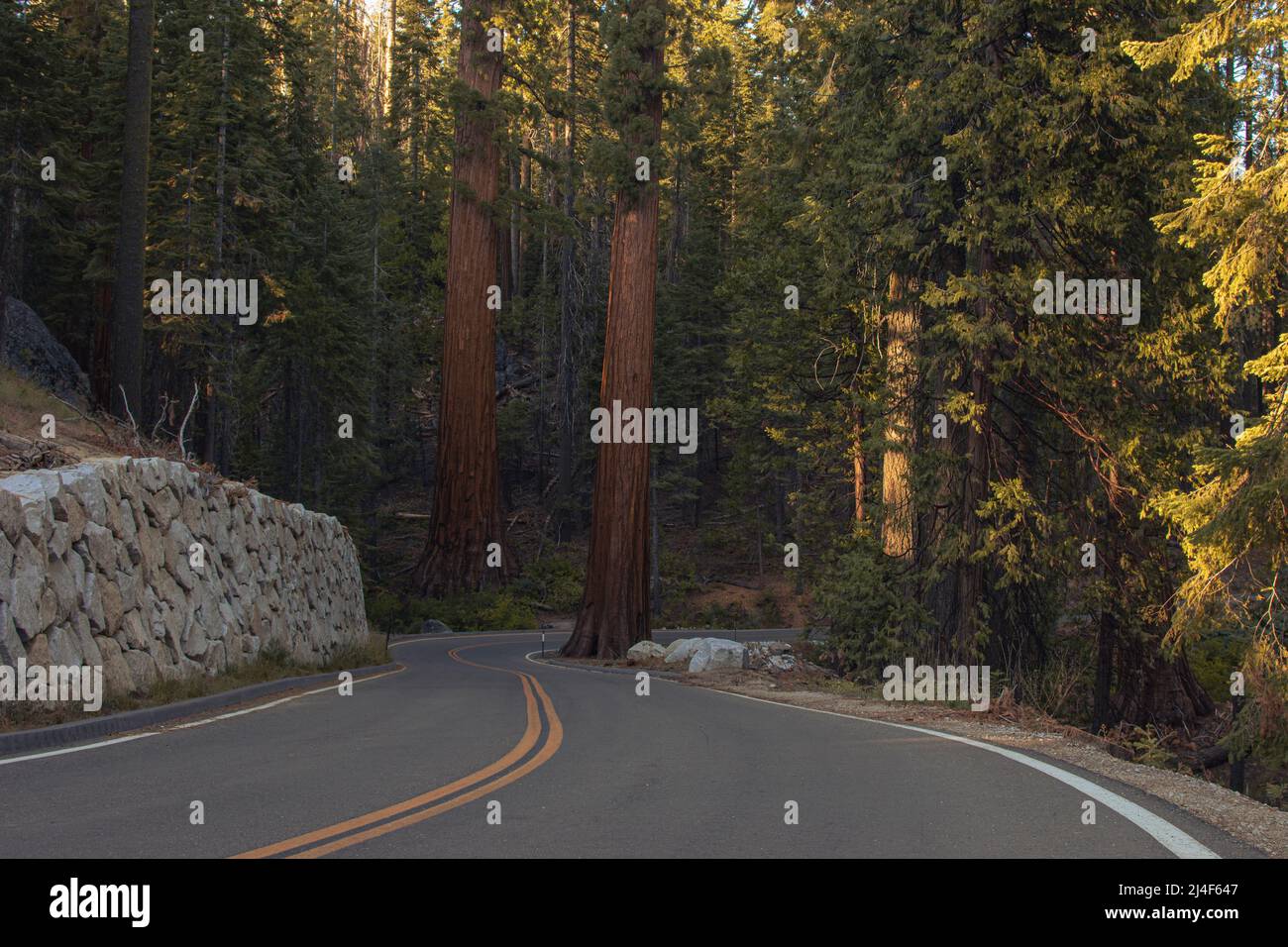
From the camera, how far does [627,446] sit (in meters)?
25.9

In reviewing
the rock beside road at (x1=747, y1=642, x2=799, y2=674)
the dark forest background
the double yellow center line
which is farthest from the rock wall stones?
the rock beside road at (x1=747, y1=642, x2=799, y2=674)

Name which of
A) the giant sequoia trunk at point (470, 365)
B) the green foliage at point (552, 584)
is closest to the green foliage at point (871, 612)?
the giant sequoia trunk at point (470, 365)

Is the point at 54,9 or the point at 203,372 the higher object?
the point at 54,9

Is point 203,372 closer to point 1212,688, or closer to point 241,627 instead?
point 241,627

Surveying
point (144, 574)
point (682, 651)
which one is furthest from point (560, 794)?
point (682, 651)

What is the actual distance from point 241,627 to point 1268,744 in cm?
1321

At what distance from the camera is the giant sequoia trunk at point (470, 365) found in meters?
34.7

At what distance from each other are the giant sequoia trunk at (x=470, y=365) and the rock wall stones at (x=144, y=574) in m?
17.9

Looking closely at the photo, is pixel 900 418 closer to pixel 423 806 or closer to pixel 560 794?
pixel 560 794

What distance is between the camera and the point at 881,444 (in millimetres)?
15984

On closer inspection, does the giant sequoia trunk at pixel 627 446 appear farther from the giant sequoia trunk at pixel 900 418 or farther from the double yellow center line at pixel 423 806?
the double yellow center line at pixel 423 806

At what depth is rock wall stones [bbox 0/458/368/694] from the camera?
10125mm

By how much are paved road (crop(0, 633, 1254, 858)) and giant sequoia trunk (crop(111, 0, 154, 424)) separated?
10813mm
